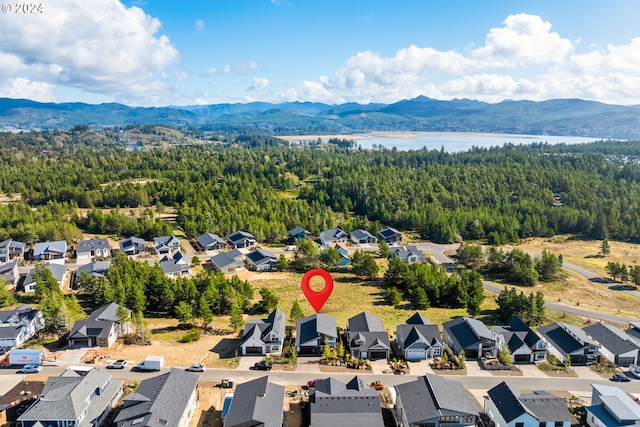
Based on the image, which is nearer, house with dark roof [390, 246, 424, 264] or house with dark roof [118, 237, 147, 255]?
house with dark roof [390, 246, 424, 264]

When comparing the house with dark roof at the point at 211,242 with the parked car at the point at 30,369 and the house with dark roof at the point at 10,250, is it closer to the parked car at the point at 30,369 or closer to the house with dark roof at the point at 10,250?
the house with dark roof at the point at 10,250

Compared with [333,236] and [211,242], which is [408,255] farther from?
[211,242]

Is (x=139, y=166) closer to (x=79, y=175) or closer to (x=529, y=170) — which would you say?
(x=79, y=175)

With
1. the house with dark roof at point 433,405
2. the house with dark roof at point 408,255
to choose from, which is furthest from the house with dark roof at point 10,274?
the house with dark roof at point 408,255

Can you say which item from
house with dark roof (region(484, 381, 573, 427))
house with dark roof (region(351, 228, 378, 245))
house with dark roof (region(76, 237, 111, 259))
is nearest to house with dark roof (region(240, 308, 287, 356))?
house with dark roof (region(484, 381, 573, 427))

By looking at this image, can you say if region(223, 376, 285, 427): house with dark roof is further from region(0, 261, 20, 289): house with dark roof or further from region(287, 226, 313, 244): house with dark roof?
region(287, 226, 313, 244): house with dark roof

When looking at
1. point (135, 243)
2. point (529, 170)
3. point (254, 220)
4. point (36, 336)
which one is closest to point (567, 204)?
point (529, 170)
